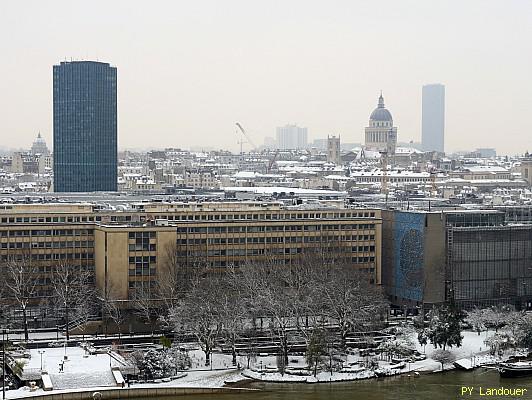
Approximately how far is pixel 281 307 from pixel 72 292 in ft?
35.5

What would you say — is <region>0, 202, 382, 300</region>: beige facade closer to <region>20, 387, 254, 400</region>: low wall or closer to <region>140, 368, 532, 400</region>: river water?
<region>20, 387, 254, 400</region>: low wall

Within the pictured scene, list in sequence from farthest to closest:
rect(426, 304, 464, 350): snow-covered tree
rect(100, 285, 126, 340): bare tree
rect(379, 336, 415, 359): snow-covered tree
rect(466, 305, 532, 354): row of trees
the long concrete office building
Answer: the long concrete office building
rect(100, 285, 126, 340): bare tree
rect(466, 305, 532, 354): row of trees
rect(426, 304, 464, 350): snow-covered tree
rect(379, 336, 415, 359): snow-covered tree

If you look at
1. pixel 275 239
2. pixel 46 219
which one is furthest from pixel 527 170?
pixel 46 219

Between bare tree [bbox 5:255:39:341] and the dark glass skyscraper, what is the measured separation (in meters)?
68.1

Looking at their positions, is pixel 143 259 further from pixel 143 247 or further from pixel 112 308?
pixel 112 308

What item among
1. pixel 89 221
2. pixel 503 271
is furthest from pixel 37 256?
pixel 503 271

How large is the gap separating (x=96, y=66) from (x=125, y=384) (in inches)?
3401

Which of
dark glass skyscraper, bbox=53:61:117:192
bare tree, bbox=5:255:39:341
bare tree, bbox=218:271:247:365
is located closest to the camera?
bare tree, bbox=218:271:247:365

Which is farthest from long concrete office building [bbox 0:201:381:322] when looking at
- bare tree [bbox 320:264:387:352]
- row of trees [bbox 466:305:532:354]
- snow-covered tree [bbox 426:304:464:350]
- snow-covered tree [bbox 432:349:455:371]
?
snow-covered tree [bbox 432:349:455:371]

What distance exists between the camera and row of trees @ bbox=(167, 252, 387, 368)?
154 ft

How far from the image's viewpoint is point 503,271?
6016 cm

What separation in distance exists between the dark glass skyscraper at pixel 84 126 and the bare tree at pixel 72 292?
68.3 m

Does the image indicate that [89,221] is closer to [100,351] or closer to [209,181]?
[100,351]

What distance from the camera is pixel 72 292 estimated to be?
53406 millimetres
